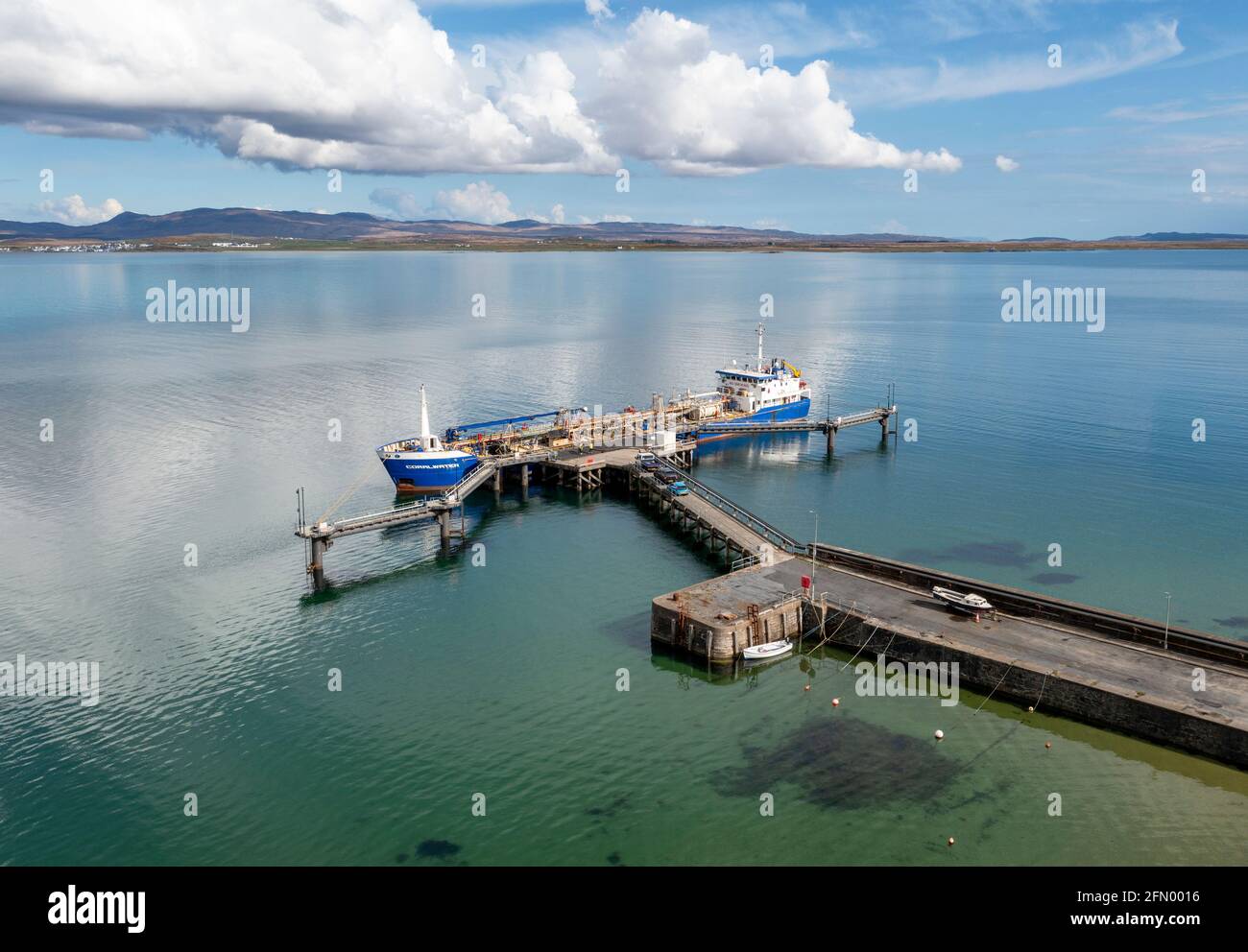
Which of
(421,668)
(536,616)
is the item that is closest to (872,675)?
(536,616)

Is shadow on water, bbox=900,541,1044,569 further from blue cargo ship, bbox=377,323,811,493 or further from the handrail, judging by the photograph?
blue cargo ship, bbox=377,323,811,493

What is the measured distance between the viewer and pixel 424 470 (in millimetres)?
76000

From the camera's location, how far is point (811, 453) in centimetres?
9631

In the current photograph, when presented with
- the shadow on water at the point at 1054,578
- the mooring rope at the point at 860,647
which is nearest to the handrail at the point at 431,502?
the mooring rope at the point at 860,647

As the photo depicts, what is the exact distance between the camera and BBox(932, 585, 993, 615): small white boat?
4634 centimetres

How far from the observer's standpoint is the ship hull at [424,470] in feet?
249

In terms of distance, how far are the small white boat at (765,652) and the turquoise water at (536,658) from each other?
106 cm

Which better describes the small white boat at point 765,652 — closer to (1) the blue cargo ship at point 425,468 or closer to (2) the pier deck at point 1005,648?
(2) the pier deck at point 1005,648

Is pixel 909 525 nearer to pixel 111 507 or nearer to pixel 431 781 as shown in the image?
pixel 431 781

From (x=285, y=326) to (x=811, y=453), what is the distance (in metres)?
139

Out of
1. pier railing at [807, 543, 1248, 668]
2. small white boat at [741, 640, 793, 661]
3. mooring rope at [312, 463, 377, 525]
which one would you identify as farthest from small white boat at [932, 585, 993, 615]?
mooring rope at [312, 463, 377, 525]

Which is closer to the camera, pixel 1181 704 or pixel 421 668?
pixel 1181 704
